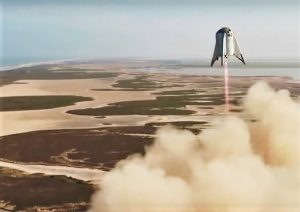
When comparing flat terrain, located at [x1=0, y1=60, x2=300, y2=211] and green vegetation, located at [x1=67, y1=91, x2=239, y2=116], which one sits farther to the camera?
green vegetation, located at [x1=67, y1=91, x2=239, y2=116]

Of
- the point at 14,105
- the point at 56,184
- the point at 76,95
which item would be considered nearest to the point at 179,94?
the point at 76,95

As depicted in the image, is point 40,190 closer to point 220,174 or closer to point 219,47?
point 220,174

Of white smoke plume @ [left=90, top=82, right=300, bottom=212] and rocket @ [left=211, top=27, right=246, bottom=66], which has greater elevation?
rocket @ [left=211, top=27, right=246, bottom=66]

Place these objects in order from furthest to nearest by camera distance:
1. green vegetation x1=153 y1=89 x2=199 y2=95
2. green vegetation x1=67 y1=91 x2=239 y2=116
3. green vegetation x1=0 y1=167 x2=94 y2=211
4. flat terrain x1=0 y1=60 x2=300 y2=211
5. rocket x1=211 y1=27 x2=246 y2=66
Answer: green vegetation x1=153 y1=89 x2=199 y2=95 → green vegetation x1=67 y1=91 x2=239 y2=116 → flat terrain x1=0 y1=60 x2=300 y2=211 → green vegetation x1=0 y1=167 x2=94 y2=211 → rocket x1=211 y1=27 x2=246 y2=66

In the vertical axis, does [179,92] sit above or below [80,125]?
above

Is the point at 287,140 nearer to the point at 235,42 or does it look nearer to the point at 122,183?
the point at 235,42

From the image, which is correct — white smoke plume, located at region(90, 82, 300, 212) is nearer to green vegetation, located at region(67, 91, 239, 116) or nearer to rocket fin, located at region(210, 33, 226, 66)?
rocket fin, located at region(210, 33, 226, 66)

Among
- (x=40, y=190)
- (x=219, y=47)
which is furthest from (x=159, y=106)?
(x=219, y=47)

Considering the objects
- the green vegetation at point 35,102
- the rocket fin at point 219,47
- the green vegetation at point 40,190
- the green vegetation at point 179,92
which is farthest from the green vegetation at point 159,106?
the rocket fin at point 219,47

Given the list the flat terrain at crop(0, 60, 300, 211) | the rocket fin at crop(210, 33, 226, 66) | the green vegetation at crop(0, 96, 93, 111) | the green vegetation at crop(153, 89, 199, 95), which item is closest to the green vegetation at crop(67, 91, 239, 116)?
the flat terrain at crop(0, 60, 300, 211)
